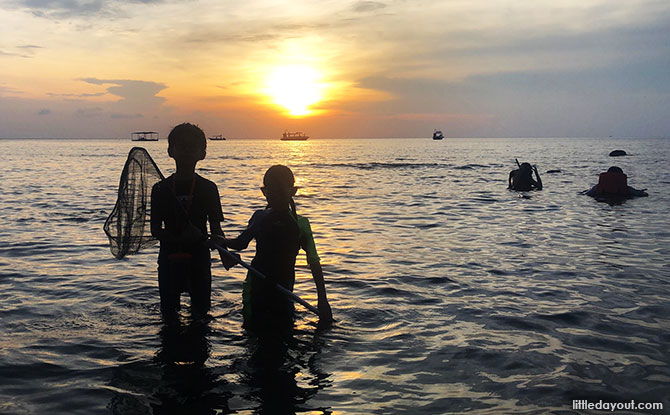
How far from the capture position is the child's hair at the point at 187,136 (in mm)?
5160

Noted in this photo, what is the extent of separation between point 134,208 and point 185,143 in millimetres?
1130

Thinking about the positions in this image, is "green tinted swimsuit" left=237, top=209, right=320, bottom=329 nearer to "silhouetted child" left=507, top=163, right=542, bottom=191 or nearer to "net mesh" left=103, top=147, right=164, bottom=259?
"net mesh" left=103, top=147, right=164, bottom=259

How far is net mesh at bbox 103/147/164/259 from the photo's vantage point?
5.59m

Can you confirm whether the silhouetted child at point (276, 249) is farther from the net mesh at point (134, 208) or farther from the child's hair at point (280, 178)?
the net mesh at point (134, 208)

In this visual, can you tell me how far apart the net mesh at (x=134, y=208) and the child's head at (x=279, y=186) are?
116cm

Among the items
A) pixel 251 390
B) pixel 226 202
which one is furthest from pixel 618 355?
pixel 226 202

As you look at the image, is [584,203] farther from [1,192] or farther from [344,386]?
[1,192]

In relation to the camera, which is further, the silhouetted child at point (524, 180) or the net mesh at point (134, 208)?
the silhouetted child at point (524, 180)

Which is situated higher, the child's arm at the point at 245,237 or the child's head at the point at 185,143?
the child's head at the point at 185,143

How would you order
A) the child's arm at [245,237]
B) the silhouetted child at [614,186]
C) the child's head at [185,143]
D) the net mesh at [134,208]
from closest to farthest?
1. the child's head at [185,143]
2. the child's arm at [245,237]
3. the net mesh at [134,208]
4. the silhouetted child at [614,186]

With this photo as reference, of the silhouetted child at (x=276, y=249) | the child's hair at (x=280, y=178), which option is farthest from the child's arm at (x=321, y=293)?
the child's hair at (x=280, y=178)

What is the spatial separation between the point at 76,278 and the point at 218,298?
116 inches

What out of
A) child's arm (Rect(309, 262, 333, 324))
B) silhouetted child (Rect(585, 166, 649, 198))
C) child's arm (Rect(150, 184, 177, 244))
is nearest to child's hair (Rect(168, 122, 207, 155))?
child's arm (Rect(150, 184, 177, 244))

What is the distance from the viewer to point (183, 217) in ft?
17.1
